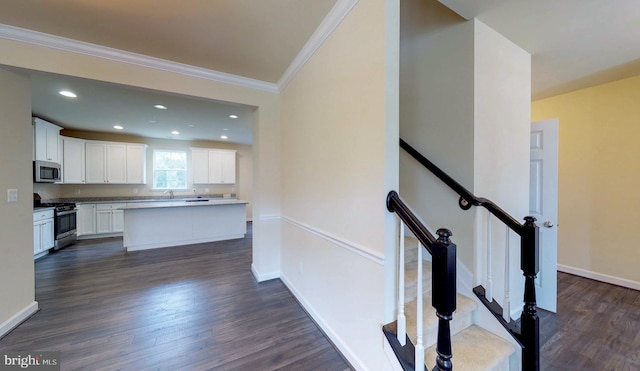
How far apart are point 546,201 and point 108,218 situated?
8194 millimetres

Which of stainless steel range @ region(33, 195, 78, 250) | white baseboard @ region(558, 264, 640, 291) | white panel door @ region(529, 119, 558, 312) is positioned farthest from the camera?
stainless steel range @ region(33, 195, 78, 250)

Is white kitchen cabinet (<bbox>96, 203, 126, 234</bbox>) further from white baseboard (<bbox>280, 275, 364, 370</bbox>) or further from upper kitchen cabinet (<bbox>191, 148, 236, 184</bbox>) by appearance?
white baseboard (<bbox>280, 275, 364, 370</bbox>)

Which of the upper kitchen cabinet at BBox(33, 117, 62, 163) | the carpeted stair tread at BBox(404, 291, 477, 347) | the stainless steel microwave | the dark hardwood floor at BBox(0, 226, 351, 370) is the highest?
the upper kitchen cabinet at BBox(33, 117, 62, 163)

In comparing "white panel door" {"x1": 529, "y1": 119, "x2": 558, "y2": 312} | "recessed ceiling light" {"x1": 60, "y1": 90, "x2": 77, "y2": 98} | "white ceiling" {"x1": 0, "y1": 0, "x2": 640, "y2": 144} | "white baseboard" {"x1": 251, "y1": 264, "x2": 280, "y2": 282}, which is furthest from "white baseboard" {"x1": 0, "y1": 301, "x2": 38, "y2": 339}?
"white panel door" {"x1": 529, "y1": 119, "x2": 558, "y2": 312}

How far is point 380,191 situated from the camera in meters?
1.36

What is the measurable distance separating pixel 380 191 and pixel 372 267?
489 mm

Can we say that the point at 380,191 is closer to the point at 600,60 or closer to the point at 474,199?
the point at 474,199

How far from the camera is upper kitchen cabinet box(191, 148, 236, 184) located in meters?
6.64

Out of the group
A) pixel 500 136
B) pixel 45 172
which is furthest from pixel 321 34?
pixel 45 172

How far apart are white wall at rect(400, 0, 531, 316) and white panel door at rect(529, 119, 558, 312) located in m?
0.42

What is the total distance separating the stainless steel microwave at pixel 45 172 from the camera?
166 inches

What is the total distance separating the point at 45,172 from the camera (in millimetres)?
4445

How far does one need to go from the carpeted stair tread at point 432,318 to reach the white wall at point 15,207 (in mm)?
3386

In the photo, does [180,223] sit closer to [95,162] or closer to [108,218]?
[108,218]
